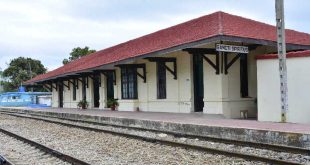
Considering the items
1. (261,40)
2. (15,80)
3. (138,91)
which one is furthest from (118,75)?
(15,80)

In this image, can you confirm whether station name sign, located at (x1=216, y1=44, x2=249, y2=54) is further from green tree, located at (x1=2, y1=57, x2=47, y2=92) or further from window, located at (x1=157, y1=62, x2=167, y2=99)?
green tree, located at (x1=2, y1=57, x2=47, y2=92)

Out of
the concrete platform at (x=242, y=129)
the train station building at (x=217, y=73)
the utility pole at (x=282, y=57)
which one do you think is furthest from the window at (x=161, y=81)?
the utility pole at (x=282, y=57)

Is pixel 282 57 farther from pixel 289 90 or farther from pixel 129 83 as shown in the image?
pixel 129 83

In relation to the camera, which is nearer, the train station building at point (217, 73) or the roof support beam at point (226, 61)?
the train station building at point (217, 73)

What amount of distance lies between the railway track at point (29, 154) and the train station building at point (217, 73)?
6483 mm

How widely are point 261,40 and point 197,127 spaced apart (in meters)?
4.44

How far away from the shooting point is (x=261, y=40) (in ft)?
49.8

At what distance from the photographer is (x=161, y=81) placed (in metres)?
21.0

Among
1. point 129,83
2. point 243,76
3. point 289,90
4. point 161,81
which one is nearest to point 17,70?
point 129,83

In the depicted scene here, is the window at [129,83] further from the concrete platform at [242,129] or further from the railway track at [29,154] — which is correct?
the railway track at [29,154]

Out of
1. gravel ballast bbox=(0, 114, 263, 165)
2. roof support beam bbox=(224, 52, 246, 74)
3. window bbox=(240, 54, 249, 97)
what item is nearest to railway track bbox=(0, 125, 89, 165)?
gravel ballast bbox=(0, 114, 263, 165)

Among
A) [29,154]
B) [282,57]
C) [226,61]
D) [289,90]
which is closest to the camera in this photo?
[29,154]

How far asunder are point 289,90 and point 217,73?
377 centimetres

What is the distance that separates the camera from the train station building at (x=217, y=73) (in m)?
13.6
